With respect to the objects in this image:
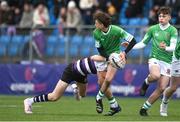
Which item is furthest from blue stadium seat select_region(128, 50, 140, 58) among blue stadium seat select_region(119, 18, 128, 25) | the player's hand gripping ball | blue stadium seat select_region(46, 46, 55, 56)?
the player's hand gripping ball

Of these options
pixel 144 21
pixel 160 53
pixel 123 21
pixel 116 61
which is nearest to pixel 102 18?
pixel 116 61

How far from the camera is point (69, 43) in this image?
26203 mm

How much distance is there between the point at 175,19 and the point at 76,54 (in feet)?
13.5

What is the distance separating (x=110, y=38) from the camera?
16656 mm

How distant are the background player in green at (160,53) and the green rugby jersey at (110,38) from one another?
413 millimetres

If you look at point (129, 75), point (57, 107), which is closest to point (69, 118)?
point (57, 107)

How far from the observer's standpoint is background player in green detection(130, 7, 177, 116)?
1661 centimetres

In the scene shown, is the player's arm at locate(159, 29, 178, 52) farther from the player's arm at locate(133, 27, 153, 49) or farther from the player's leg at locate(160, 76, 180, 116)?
the player's leg at locate(160, 76, 180, 116)

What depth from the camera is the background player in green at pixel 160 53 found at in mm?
16609

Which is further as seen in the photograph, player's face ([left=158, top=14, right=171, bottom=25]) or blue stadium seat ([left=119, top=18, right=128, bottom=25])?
blue stadium seat ([left=119, top=18, right=128, bottom=25])

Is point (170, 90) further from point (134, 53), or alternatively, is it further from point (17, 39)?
point (17, 39)

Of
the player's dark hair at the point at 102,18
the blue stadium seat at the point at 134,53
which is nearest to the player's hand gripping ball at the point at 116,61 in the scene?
the player's dark hair at the point at 102,18

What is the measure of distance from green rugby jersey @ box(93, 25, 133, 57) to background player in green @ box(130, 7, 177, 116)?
1.36 ft

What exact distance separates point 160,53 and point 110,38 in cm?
125
